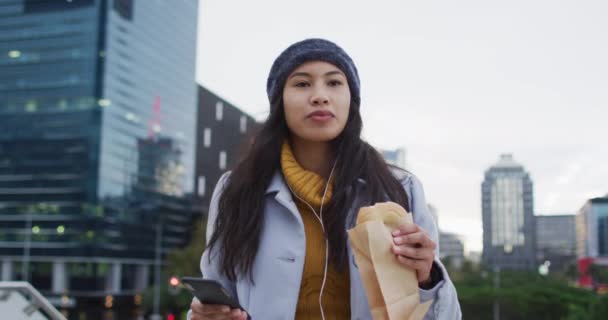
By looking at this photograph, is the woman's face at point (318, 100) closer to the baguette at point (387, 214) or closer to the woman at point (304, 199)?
the woman at point (304, 199)

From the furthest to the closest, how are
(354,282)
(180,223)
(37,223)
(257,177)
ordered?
(180,223)
(37,223)
(257,177)
(354,282)

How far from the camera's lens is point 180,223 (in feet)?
259

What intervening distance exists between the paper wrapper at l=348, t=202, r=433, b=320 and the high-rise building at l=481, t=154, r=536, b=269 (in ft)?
242

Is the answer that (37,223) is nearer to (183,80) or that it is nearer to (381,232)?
(183,80)

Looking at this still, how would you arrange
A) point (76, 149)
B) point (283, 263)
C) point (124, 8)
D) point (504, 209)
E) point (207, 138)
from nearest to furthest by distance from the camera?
point (283, 263)
point (76, 149)
point (124, 8)
point (504, 209)
point (207, 138)

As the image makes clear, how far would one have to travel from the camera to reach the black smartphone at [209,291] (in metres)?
1.57

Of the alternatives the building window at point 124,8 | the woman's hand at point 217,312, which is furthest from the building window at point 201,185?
the woman's hand at point 217,312

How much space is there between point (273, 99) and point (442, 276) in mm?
894

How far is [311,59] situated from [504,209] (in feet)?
258

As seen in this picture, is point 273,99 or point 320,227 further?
point 273,99

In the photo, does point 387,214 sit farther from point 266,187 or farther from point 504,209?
point 504,209

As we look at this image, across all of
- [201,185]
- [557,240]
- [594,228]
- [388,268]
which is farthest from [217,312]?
[557,240]

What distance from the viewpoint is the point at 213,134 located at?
83938mm

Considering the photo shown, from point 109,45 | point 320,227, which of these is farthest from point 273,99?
point 109,45
